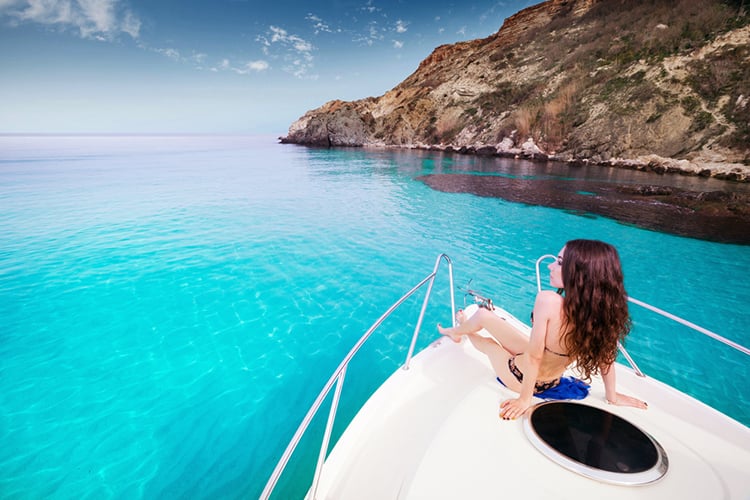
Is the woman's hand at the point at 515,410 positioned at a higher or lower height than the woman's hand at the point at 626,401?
higher

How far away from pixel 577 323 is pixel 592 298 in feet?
0.79

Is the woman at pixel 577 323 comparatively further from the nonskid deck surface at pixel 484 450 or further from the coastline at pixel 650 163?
the coastline at pixel 650 163

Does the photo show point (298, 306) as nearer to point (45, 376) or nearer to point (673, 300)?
point (45, 376)

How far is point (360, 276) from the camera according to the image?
360 inches

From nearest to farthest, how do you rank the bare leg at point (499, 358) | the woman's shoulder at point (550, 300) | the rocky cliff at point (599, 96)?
the woman's shoulder at point (550, 300), the bare leg at point (499, 358), the rocky cliff at point (599, 96)

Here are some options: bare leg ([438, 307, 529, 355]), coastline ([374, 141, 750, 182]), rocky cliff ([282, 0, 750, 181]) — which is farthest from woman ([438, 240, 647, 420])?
rocky cliff ([282, 0, 750, 181])

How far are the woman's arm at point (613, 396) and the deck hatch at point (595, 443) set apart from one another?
0.34 meters

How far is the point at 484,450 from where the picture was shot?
2361 mm

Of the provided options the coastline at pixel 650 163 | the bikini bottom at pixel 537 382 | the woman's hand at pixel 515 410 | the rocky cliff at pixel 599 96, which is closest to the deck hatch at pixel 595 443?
the woman's hand at pixel 515 410

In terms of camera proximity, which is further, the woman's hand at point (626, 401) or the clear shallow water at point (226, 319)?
the clear shallow water at point (226, 319)

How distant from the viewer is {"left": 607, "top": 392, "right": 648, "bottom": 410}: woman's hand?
272 centimetres

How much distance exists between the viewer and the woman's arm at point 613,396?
2693 millimetres

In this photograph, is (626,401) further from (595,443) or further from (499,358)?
(499,358)

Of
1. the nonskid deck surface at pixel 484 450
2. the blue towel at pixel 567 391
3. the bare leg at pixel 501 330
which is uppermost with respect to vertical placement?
the bare leg at pixel 501 330
